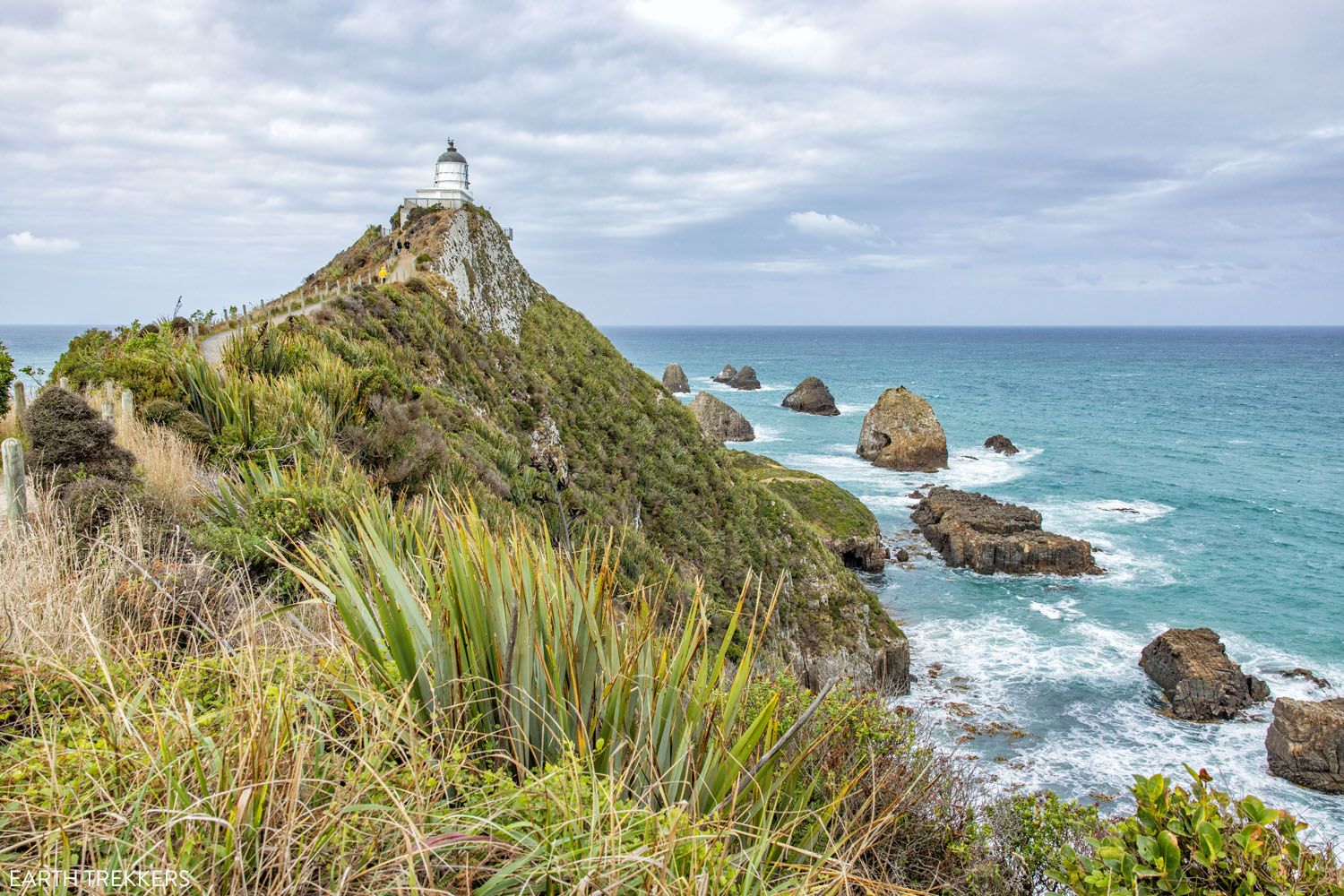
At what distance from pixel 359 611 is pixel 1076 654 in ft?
84.1

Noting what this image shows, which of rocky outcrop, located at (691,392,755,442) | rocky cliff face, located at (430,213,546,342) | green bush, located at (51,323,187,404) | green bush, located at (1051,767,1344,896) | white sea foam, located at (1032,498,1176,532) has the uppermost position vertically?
rocky cliff face, located at (430,213,546,342)

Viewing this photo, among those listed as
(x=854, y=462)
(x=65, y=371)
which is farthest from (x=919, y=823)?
(x=854, y=462)

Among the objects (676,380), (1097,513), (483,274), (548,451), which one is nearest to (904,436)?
(1097,513)

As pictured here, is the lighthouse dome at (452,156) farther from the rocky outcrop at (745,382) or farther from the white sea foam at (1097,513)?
the rocky outcrop at (745,382)

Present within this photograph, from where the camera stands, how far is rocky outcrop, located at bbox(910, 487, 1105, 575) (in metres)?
30.8

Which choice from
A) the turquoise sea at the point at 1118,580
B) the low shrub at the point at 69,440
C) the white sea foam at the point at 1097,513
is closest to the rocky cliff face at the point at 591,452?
the low shrub at the point at 69,440

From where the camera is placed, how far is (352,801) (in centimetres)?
221

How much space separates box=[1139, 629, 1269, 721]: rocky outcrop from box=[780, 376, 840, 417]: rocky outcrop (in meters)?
56.2

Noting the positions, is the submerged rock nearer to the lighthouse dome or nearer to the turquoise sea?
the turquoise sea

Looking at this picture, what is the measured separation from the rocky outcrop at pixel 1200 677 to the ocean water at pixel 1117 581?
422 millimetres

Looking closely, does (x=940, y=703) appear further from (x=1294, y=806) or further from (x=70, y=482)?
(x=70, y=482)

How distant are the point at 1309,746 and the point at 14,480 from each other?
2300 cm

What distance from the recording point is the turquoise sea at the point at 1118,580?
725 inches

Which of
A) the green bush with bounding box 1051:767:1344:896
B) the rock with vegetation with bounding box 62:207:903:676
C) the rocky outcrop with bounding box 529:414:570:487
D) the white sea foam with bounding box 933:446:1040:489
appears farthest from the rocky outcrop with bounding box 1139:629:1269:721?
the white sea foam with bounding box 933:446:1040:489
